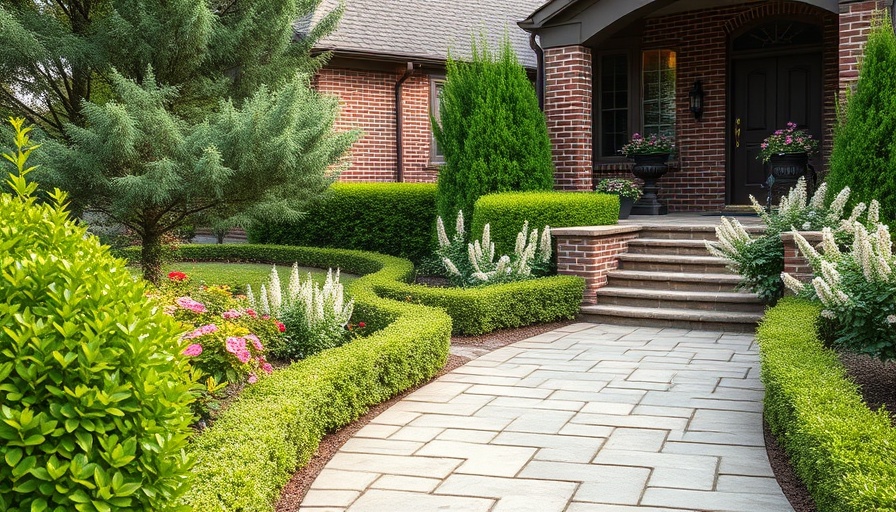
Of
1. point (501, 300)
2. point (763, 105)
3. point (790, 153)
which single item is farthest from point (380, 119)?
point (501, 300)

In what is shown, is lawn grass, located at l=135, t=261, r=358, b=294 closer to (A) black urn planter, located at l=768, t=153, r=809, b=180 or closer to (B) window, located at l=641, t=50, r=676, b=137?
(B) window, located at l=641, t=50, r=676, b=137

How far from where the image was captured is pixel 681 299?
30.1ft

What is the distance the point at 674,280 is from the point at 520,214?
182 cm

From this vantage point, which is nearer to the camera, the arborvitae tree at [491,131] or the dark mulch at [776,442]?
the dark mulch at [776,442]

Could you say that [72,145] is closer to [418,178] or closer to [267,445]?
[267,445]

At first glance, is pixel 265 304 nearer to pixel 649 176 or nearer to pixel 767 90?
pixel 649 176

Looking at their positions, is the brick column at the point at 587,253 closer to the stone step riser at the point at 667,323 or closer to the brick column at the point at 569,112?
the stone step riser at the point at 667,323

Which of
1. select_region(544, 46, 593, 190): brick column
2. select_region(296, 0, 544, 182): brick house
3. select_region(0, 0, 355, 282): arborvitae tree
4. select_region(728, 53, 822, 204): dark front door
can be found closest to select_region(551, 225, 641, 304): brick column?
select_region(544, 46, 593, 190): brick column

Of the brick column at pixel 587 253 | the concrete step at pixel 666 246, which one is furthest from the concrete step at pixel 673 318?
the concrete step at pixel 666 246

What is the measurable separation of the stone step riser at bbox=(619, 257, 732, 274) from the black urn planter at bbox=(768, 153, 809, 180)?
3.07m

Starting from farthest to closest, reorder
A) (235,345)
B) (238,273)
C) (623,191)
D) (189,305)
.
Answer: (623,191)
(238,273)
(189,305)
(235,345)

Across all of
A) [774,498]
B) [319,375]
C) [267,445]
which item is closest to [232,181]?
[319,375]

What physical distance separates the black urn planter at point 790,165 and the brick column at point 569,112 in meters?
2.59

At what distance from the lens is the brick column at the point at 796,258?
8.02 metres
